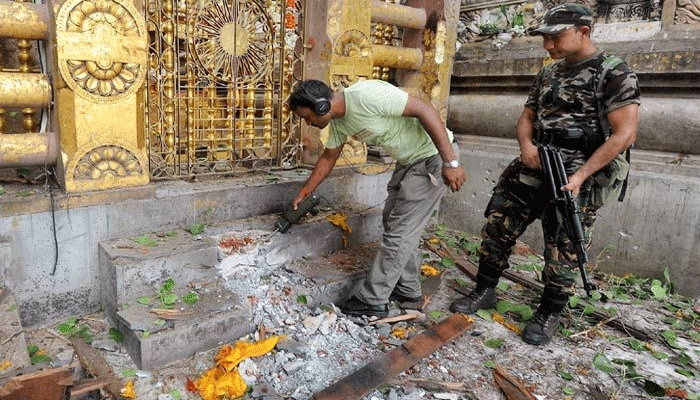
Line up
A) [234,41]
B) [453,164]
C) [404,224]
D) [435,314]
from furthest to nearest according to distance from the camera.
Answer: [234,41], [435,314], [404,224], [453,164]

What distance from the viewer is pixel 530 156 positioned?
3.42 metres

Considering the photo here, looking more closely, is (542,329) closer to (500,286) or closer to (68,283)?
(500,286)

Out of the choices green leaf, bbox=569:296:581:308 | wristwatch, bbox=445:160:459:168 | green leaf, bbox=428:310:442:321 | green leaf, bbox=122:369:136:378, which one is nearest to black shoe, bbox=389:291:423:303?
green leaf, bbox=428:310:442:321

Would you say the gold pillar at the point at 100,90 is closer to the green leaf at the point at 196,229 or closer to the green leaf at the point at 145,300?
the green leaf at the point at 196,229

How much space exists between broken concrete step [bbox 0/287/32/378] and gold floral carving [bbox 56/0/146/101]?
4.54ft

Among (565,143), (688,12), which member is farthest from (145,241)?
(688,12)

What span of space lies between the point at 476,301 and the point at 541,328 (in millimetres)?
555

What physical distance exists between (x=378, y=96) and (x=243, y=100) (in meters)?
1.69

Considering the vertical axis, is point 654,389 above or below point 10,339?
below

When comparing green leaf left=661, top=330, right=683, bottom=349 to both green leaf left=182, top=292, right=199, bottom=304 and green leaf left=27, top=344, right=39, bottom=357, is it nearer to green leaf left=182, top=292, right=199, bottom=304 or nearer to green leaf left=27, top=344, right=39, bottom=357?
green leaf left=182, top=292, right=199, bottom=304

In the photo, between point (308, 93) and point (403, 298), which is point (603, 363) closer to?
point (403, 298)

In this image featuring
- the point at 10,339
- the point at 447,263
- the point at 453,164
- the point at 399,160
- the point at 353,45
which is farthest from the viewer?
the point at 447,263

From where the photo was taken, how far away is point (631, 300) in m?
4.25

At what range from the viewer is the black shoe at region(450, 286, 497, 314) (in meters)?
3.80
